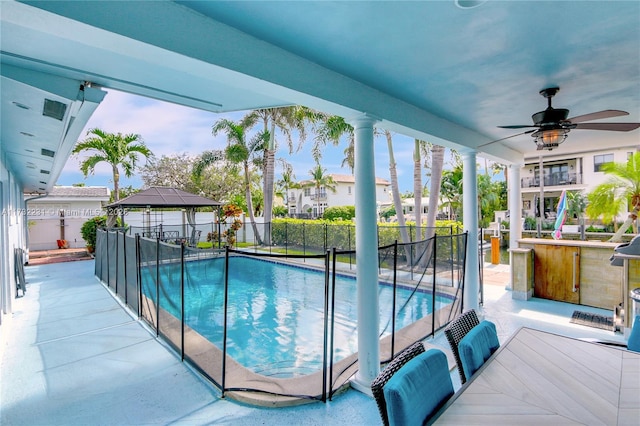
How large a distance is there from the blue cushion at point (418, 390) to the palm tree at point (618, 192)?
977cm

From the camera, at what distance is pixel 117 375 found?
340cm

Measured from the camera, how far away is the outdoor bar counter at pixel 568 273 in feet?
17.4

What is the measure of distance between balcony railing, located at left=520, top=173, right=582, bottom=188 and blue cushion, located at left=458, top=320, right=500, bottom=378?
71.3ft

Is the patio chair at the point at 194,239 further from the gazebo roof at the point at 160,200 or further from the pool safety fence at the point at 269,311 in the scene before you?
the pool safety fence at the point at 269,311

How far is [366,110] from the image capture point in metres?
2.99

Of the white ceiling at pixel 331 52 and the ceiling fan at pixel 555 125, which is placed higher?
the white ceiling at pixel 331 52

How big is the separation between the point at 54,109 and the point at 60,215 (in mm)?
17317

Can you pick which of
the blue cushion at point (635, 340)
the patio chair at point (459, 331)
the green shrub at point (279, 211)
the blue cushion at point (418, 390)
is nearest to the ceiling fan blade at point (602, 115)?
the blue cushion at point (635, 340)

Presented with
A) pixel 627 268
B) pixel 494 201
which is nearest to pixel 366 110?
pixel 627 268

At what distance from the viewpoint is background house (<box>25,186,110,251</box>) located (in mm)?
15484

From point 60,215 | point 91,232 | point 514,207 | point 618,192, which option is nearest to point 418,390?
point 514,207

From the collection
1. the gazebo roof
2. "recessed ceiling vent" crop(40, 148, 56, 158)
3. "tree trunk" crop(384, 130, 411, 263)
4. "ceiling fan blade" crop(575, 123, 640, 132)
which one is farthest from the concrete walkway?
"tree trunk" crop(384, 130, 411, 263)

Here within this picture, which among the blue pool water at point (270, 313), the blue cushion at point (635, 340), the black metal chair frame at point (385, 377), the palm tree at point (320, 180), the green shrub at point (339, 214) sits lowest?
the blue pool water at point (270, 313)

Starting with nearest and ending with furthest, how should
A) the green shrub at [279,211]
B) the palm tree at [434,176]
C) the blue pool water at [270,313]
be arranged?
1. the blue pool water at [270,313]
2. the palm tree at [434,176]
3. the green shrub at [279,211]
